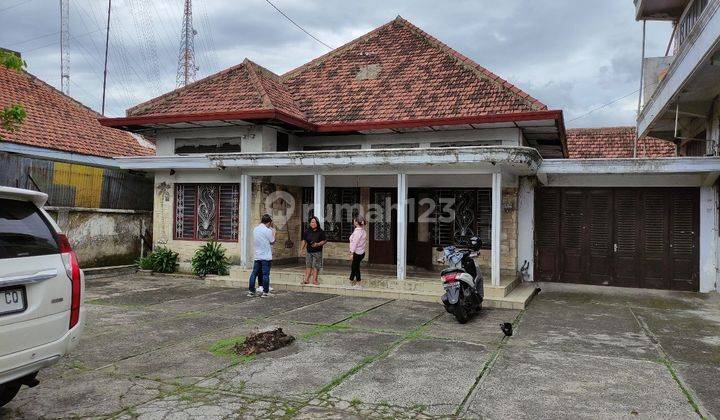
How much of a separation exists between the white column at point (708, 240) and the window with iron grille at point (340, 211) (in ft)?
24.1

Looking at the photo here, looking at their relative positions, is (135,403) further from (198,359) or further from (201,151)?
(201,151)

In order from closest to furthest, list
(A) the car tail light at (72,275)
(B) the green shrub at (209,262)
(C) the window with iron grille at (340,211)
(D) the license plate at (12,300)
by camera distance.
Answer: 1. (D) the license plate at (12,300)
2. (A) the car tail light at (72,275)
3. (B) the green shrub at (209,262)
4. (C) the window with iron grille at (340,211)

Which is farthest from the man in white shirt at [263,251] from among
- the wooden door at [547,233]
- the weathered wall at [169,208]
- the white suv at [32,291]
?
the wooden door at [547,233]

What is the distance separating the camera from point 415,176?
468 inches

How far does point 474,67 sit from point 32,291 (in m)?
11.5

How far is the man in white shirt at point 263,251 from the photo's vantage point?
9797 mm

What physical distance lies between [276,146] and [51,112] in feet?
27.8

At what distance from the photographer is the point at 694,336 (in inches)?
279

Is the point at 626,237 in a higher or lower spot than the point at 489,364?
higher

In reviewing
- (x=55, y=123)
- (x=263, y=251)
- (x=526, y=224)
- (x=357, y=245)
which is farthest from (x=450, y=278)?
(x=55, y=123)

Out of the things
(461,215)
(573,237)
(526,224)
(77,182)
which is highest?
(77,182)

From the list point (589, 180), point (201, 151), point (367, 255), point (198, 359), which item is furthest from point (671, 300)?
point (201, 151)

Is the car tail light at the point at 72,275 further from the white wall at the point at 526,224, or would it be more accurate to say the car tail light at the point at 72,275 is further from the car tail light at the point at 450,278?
the white wall at the point at 526,224

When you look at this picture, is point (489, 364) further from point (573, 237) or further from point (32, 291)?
point (573, 237)
